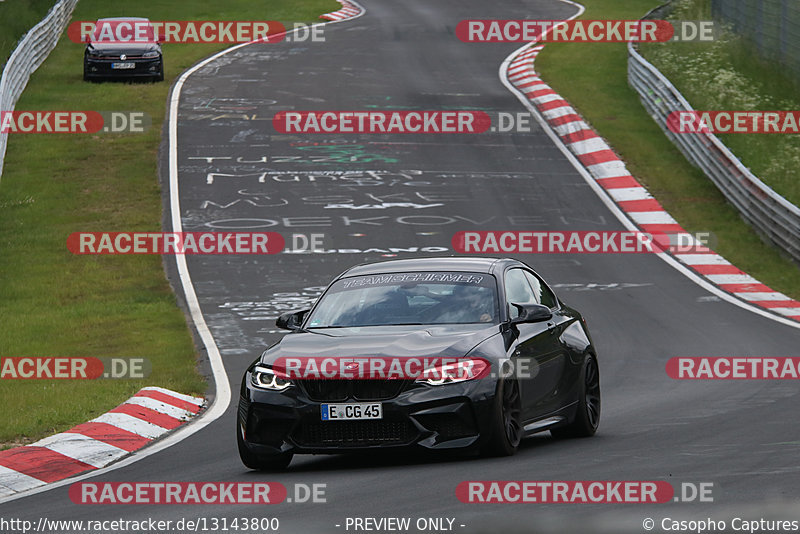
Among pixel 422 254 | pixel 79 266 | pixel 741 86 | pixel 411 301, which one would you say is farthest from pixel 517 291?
pixel 741 86

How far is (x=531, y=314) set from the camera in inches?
402

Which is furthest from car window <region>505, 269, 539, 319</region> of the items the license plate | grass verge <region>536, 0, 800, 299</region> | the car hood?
grass verge <region>536, 0, 800, 299</region>

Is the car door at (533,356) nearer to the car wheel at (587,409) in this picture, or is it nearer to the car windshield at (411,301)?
the car windshield at (411,301)

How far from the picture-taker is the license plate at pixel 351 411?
9320mm

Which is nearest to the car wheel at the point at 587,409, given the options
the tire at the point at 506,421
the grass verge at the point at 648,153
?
the tire at the point at 506,421

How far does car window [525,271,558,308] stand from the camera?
37.3 ft

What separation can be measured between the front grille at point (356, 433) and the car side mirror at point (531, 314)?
1.37m

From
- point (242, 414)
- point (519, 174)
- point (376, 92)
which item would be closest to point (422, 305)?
point (242, 414)

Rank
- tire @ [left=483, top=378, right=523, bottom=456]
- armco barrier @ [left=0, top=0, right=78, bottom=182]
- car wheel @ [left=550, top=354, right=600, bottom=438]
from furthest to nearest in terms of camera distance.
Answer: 1. armco barrier @ [left=0, top=0, right=78, bottom=182]
2. car wheel @ [left=550, top=354, right=600, bottom=438]
3. tire @ [left=483, top=378, right=523, bottom=456]

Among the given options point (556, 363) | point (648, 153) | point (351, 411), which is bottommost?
point (648, 153)

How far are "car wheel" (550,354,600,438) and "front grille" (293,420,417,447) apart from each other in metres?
2.18

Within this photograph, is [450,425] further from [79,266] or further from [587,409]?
[79,266]

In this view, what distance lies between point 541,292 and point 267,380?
2778 millimetres

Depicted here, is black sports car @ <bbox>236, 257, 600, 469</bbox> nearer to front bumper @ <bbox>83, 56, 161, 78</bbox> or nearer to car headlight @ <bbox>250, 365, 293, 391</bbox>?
car headlight @ <bbox>250, 365, 293, 391</bbox>
